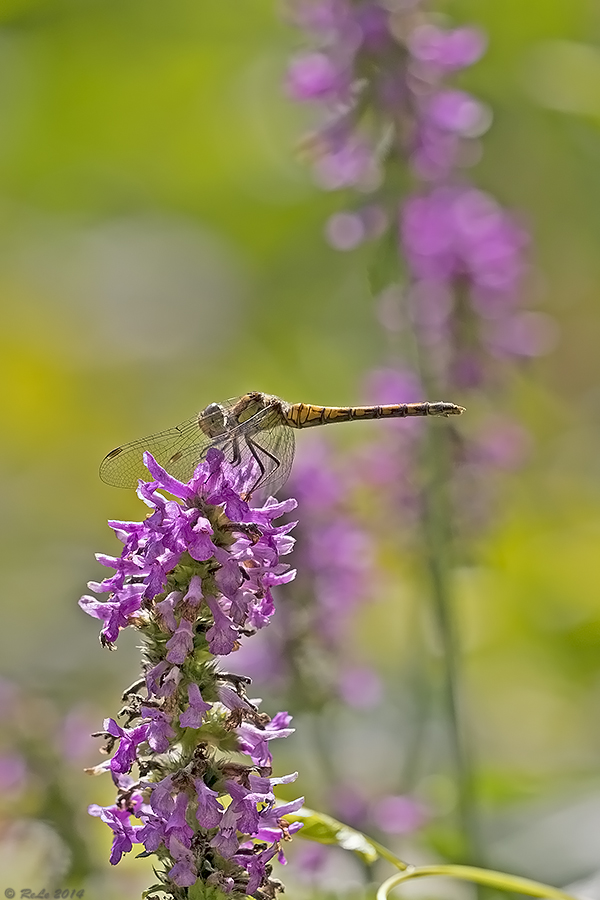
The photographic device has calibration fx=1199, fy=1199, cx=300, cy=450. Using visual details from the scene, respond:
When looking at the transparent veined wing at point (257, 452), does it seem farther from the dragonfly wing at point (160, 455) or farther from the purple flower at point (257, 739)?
the purple flower at point (257, 739)

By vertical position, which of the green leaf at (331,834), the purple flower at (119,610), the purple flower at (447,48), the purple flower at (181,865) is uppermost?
the purple flower at (447,48)

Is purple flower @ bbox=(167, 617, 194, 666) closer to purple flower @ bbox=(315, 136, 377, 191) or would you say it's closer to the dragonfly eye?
the dragonfly eye

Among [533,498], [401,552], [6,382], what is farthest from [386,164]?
[6,382]

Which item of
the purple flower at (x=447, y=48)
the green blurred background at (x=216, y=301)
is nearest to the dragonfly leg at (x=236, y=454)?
the purple flower at (x=447, y=48)

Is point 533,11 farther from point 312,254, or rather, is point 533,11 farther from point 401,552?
point 401,552

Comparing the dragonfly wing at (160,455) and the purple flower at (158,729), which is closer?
the purple flower at (158,729)

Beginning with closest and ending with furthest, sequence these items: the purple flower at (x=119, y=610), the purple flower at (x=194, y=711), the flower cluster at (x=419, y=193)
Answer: the purple flower at (x=194, y=711) → the purple flower at (x=119, y=610) → the flower cluster at (x=419, y=193)

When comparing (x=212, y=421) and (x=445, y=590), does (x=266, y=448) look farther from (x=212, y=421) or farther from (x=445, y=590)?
(x=445, y=590)
